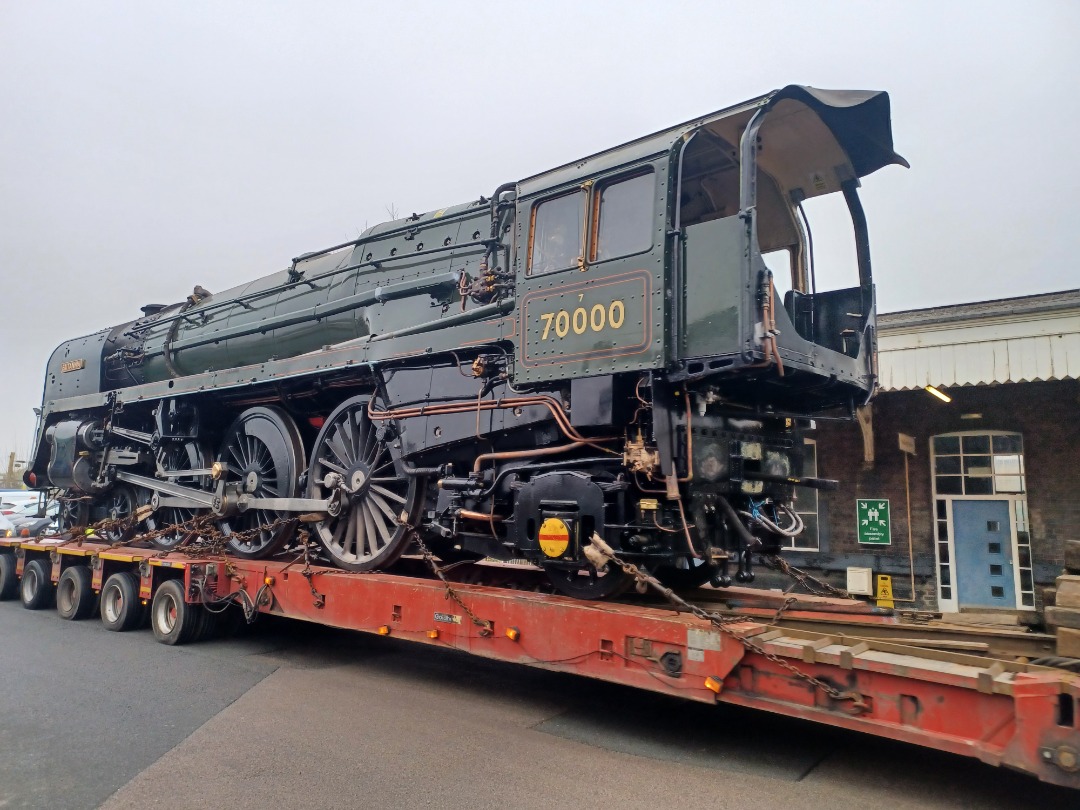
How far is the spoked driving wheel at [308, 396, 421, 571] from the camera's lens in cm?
675

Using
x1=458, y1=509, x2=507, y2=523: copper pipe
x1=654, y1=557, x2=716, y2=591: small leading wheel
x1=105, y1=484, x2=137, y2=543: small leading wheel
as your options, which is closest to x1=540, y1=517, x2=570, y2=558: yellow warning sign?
x1=458, y1=509, x2=507, y2=523: copper pipe

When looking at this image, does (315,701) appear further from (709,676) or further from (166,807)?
(709,676)

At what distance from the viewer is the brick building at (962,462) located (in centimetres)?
972

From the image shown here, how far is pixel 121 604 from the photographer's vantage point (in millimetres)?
8648

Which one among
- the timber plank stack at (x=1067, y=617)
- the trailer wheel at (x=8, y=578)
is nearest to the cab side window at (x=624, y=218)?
the timber plank stack at (x=1067, y=617)

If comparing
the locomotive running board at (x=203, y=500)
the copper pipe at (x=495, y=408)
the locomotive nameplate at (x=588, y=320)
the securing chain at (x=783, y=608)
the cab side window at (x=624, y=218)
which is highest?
the cab side window at (x=624, y=218)

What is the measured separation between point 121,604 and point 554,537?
20.4 feet

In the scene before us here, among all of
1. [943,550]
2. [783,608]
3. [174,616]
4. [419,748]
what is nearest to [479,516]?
[419,748]

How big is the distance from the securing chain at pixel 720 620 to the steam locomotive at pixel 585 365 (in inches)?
5.4

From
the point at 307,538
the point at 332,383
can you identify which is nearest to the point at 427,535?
the point at 307,538

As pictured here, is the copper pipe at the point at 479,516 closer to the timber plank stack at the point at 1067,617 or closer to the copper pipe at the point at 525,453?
the copper pipe at the point at 525,453

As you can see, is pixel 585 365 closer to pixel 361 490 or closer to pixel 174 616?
pixel 361 490

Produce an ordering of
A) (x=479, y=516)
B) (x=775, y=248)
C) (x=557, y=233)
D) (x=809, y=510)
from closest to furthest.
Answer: (x=557, y=233), (x=479, y=516), (x=775, y=248), (x=809, y=510)

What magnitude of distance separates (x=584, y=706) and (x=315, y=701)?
2025 millimetres
